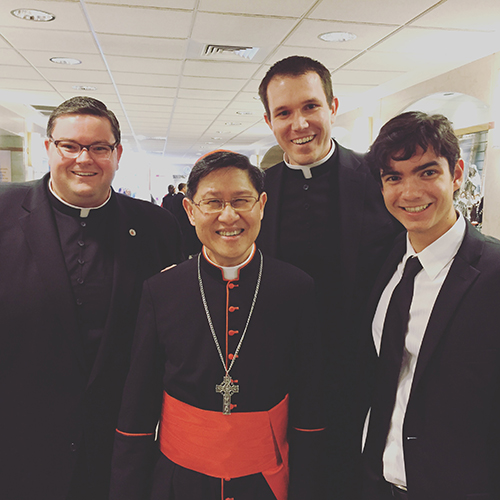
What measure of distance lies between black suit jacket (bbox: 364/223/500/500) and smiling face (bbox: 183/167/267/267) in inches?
25.3

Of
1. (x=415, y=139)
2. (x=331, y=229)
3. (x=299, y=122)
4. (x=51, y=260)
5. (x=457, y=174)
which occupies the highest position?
(x=299, y=122)

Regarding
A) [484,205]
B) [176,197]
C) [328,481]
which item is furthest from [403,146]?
[176,197]

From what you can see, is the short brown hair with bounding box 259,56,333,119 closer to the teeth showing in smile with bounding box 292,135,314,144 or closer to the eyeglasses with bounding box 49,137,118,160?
the teeth showing in smile with bounding box 292,135,314,144

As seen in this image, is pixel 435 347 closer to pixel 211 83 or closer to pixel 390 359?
pixel 390 359

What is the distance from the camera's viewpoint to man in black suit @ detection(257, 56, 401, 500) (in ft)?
6.52

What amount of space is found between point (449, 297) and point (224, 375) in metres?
0.74

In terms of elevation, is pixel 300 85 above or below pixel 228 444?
above

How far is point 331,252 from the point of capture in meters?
2.09

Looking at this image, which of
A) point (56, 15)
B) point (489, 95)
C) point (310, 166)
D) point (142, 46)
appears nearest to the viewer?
point (310, 166)

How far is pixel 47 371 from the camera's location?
1.81 m

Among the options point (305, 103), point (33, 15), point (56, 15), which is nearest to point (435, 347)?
point (305, 103)

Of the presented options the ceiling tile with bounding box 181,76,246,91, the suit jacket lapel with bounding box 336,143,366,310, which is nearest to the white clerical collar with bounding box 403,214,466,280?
the suit jacket lapel with bounding box 336,143,366,310

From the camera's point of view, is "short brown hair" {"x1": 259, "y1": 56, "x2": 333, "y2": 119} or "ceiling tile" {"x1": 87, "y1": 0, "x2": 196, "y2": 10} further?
"ceiling tile" {"x1": 87, "y1": 0, "x2": 196, "y2": 10}

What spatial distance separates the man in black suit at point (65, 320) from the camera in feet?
5.95
